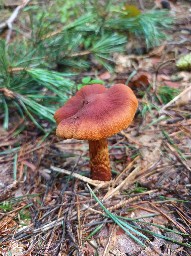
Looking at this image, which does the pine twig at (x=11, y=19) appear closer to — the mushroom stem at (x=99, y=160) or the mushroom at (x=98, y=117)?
the mushroom at (x=98, y=117)

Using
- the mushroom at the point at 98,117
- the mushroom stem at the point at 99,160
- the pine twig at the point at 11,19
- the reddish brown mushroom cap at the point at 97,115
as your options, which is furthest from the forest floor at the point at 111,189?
the pine twig at the point at 11,19

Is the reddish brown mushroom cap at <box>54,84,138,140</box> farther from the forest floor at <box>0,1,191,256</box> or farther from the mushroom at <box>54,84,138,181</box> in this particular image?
the forest floor at <box>0,1,191,256</box>

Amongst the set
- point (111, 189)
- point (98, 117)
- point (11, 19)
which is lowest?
point (111, 189)

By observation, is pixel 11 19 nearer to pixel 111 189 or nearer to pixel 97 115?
pixel 97 115

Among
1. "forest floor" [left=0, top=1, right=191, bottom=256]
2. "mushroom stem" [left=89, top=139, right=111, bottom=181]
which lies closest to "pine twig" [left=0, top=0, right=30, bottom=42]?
"forest floor" [left=0, top=1, right=191, bottom=256]

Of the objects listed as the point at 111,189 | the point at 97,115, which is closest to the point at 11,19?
the point at 97,115
